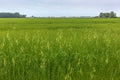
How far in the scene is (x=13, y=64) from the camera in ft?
15.9

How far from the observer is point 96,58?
5398 millimetres

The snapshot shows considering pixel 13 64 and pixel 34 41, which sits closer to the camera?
pixel 13 64

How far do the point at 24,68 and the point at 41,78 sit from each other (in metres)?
0.39

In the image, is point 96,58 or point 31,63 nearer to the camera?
point 31,63

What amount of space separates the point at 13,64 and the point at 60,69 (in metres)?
0.78

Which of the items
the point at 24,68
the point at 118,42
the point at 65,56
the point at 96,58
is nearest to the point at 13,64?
the point at 24,68

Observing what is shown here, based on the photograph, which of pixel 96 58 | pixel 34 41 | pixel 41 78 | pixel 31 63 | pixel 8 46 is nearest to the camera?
pixel 41 78

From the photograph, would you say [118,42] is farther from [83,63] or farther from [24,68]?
[24,68]

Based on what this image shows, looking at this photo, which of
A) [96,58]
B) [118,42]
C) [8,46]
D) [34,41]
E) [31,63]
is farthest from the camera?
[118,42]

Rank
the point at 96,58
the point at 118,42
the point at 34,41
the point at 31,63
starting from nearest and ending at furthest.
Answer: the point at 31,63, the point at 96,58, the point at 34,41, the point at 118,42

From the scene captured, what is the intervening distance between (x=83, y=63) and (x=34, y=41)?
5.40 ft

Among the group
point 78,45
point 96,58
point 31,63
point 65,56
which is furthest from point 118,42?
point 31,63

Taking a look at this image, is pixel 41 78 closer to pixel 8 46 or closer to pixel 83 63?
pixel 83 63

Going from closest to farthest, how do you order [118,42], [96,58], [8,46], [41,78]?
1. [41,78]
2. [96,58]
3. [8,46]
4. [118,42]
